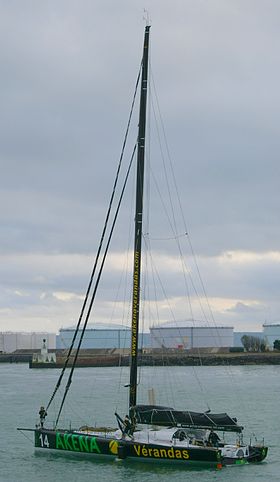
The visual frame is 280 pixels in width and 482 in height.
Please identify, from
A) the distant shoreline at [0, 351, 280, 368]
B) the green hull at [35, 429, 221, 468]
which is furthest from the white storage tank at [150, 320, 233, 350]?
the green hull at [35, 429, 221, 468]

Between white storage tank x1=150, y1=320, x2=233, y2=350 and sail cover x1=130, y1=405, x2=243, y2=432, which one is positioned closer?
sail cover x1=130, y1=405, x2=243, y2=432

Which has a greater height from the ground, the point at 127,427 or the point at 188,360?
the point at 188,360

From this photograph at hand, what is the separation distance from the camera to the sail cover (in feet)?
108

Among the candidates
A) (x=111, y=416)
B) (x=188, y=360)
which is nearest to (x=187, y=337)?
(x=188, y=360)

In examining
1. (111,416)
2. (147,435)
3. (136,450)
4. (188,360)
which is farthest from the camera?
(188,360)

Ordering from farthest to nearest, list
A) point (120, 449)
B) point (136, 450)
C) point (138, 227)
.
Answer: point (138, 227) < point (120, 449) < point (136, 450)

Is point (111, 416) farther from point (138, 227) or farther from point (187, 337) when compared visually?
point (187, 337)

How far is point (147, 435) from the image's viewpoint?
1302 inches

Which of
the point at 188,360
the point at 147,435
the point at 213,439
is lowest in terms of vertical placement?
the point at 213,439

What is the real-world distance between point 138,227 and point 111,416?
76.5 feet

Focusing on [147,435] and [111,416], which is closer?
[147,435]

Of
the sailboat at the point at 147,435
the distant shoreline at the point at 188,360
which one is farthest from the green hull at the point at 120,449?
the distant shoreline at the point at 188,360

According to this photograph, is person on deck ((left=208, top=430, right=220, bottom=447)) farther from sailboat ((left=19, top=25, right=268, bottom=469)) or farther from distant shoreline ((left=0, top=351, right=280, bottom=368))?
distant shoreline ((left=0, top=351, right=280, bottom=368))

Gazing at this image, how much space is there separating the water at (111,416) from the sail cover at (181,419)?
1.66m
